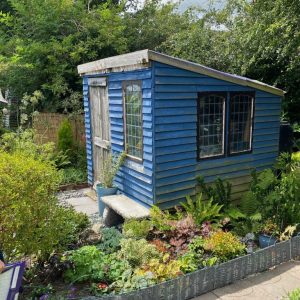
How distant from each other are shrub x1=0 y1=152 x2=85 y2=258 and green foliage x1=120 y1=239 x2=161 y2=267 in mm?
894

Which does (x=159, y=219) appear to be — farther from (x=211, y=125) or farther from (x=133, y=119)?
(x=211, y=125)

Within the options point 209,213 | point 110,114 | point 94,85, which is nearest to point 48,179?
point 209,213

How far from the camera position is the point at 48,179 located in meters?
3.85

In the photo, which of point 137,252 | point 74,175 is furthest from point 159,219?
point 74,175

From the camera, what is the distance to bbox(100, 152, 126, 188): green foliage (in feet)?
21.1

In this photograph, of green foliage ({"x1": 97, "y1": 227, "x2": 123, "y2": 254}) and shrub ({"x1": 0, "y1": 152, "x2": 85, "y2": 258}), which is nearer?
shrub ({"x1": 0, "y1": 152, "x2": 85, "y2": 258})

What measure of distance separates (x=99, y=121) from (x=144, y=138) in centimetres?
220

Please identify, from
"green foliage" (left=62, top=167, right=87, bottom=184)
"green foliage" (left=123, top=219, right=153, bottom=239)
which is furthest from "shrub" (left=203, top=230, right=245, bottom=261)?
"green foliage" (left=62, top=167, right=87, bottom=184)

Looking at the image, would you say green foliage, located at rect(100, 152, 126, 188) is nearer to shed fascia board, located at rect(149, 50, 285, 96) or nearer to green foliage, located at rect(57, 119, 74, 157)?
shed fascia board, located at rect(149, 50, 285, 96)

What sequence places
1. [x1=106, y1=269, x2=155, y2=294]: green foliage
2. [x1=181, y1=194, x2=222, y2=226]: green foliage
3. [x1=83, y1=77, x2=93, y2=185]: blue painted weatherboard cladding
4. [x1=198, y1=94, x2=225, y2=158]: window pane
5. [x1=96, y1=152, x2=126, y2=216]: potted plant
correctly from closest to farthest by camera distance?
[x1=106, y1=269, x2=155, y2=294]: green foliage
[x1=181, y1=194, x2=222, y2=226]: green foliage
[x1=198, y1=94, x2=225, y2=158]: window pane
[x1=96, y1=152, x2=126, y2=216]: potted plant
[x1=83, y1=77, x2=93, y2=185]: blue painted weatherboard cladding

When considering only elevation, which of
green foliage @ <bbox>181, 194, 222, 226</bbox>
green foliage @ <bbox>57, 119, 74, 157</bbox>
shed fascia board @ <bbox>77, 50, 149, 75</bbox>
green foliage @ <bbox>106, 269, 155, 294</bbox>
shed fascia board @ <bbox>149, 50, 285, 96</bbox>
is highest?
shed fascia board @ <bbox>77, 50, 149, 75</bbox>

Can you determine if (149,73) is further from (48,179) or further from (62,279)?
(62,279)

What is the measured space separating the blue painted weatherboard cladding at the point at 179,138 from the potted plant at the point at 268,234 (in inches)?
56.1

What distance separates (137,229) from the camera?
4.93 metres
